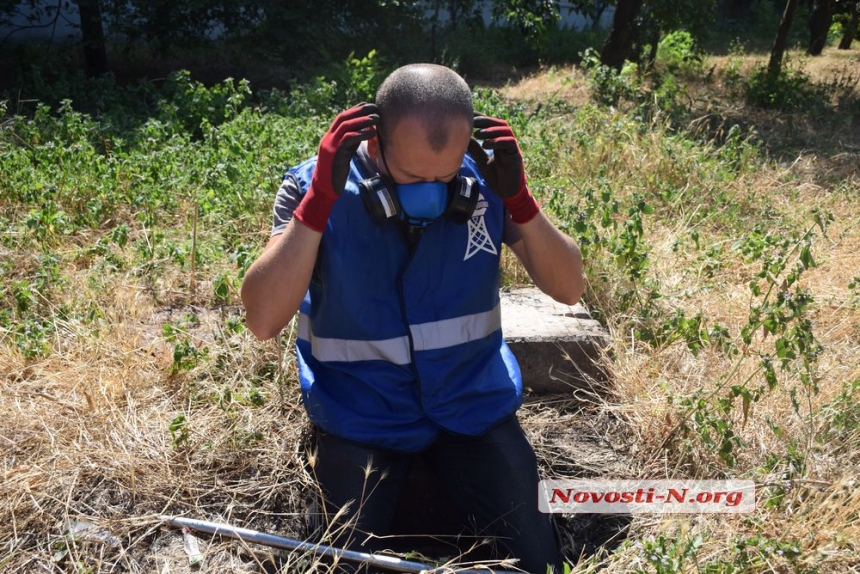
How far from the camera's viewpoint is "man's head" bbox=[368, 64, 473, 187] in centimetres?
220

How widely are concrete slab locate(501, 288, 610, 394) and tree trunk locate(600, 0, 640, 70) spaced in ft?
21.2

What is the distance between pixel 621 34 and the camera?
9289 millimetres

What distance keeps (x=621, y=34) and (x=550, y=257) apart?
7424mm

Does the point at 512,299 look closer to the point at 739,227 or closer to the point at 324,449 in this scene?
the point at 324,449

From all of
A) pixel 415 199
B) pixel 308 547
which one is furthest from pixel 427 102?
pixel 308 547

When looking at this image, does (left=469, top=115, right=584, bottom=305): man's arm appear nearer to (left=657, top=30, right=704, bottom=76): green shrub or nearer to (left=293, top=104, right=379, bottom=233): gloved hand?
(left=293, top=104, right=379, bottom=233): gloved hand

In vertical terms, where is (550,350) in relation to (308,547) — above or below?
above

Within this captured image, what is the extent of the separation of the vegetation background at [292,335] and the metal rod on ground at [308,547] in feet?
0.14

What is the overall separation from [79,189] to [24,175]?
0.35 metres

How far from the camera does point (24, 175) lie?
484 centimetres

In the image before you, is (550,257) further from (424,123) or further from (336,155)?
(336,155)

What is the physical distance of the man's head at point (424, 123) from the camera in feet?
7.23

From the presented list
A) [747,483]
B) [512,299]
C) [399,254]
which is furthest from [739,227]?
[399,254]

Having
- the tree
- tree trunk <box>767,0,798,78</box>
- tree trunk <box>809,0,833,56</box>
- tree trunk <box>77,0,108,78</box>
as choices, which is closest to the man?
tree trunk <box>77,0,108,78</box>
